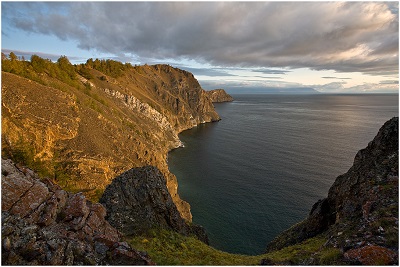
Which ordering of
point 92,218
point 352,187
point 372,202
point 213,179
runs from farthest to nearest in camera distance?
point 213,179 → point 352,187 → point 372,202 → point 92,218

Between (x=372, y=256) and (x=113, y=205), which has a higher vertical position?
(x=372, y=256)

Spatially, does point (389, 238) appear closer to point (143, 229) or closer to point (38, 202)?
point (143, 229)

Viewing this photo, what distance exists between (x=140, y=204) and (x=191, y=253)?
25.0 ft

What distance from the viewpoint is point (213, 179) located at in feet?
253

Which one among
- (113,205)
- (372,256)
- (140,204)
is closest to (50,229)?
(113,205)

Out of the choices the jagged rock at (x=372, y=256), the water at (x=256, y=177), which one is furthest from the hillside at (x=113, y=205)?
the water at (x=256, y=177)

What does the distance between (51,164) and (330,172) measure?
78.7 meters

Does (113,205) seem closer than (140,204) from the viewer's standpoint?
Yes

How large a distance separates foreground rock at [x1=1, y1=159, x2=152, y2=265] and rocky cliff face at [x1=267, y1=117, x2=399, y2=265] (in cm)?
1314

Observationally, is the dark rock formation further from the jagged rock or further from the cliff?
the cliff

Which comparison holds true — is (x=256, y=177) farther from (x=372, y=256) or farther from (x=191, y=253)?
(x=372, y=256)

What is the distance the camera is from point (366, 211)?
19219mm

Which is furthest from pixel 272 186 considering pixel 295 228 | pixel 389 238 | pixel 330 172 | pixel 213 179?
pixel 389 238

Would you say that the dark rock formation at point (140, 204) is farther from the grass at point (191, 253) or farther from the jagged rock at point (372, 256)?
the jagged rock at point (372, 256)
